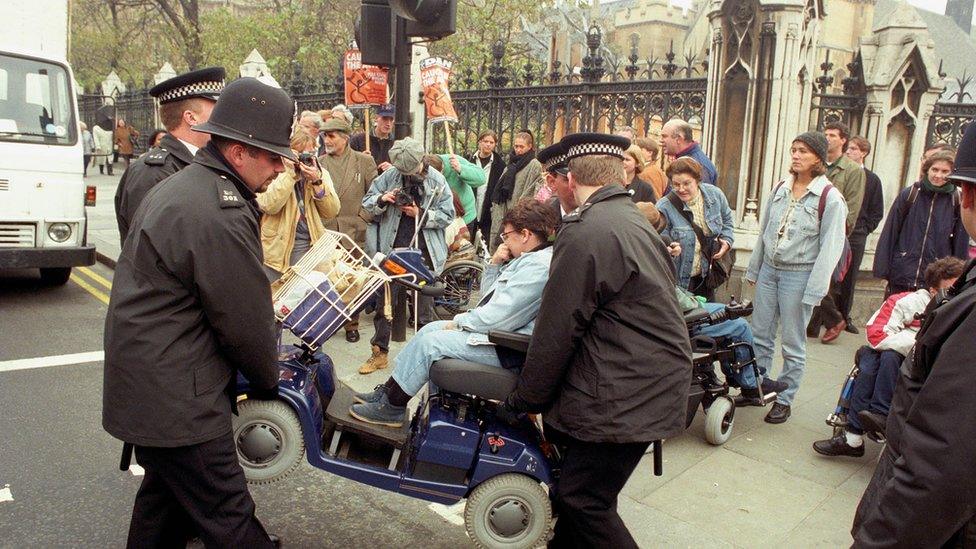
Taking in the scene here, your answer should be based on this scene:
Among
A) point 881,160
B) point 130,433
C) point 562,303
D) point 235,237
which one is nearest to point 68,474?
point 130,433

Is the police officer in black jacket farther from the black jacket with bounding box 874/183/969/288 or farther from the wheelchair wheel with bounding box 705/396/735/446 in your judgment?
the black jacket with bounding box 874/183/969/288

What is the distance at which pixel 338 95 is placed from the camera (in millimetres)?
13328

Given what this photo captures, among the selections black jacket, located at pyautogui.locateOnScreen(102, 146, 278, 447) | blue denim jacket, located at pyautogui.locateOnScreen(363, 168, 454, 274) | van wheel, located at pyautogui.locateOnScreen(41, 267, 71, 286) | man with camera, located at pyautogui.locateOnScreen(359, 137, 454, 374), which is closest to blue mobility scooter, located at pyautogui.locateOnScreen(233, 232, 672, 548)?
black jacket, located at pyautogui.locateOnScreen(102, 146, 278, 447)

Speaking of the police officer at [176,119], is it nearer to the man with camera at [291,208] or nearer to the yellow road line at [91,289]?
the man with camera at [291,208]

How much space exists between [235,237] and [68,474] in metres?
2.60

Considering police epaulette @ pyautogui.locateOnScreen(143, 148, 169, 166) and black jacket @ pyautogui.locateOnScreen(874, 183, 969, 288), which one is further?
black jacket @ pyautogui.locateOnScreen(874, 183, 969, 288)

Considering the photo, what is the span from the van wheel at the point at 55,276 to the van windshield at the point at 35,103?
1651 mm

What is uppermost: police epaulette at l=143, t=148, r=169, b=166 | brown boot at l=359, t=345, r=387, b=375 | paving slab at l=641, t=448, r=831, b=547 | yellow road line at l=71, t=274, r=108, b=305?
police epaulette at l=143, t=148, r=169, b=166

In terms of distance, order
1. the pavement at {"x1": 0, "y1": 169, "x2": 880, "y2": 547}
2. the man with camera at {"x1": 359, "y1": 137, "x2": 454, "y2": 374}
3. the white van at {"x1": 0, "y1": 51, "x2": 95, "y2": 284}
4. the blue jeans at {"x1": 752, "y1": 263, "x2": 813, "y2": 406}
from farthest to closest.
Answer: the white van at {"x1": 0, "y1": 51, "x2": 95, "y2": 284} < the man with camera at {"x1": 359, "y1": 137, "x2": 454, "y2": 374} < the blue jeans at {"x1": 752, "y1": 263, "x2": 813, "y2": 406} < the pavement at {"x1": 0, "y1": 169, "x2": 880, "y2": 547}

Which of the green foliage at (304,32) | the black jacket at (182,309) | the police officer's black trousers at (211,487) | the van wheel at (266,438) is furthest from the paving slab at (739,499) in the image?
the green foliage at (304,32)

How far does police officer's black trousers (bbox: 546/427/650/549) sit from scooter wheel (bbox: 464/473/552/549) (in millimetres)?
268

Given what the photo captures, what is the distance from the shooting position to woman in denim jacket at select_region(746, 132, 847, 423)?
5020 millimetres

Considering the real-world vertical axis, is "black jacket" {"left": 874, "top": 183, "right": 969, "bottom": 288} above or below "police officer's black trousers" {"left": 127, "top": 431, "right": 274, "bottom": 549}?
above

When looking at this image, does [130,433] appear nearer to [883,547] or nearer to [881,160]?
[883,547]
